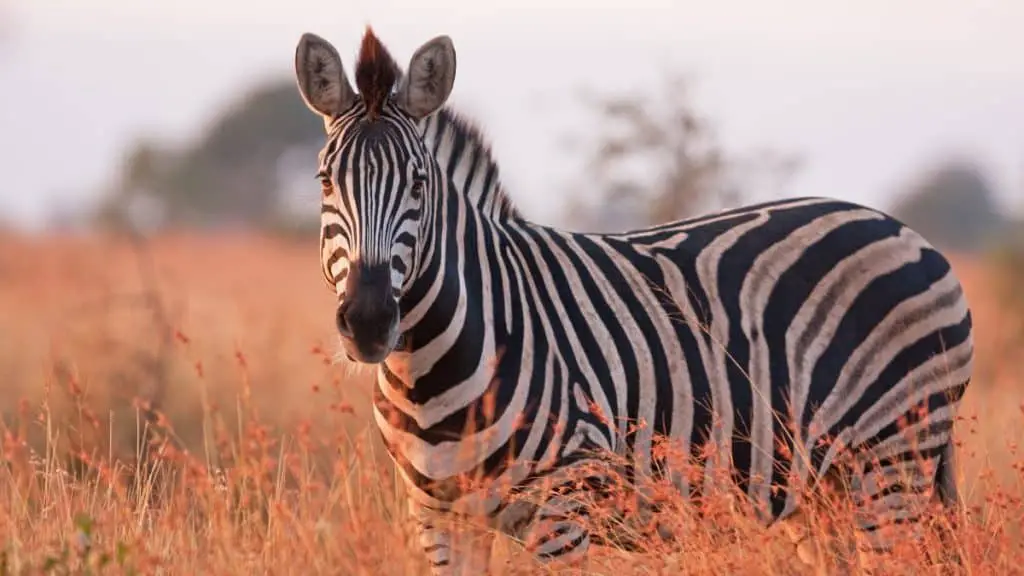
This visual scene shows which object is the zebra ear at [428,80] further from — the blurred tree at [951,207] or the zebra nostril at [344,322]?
the blurred tree at [951,207]

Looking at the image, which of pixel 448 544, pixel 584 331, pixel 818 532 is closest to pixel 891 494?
pixel 818 532

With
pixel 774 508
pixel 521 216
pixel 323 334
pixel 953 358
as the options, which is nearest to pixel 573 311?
pixel 521 216

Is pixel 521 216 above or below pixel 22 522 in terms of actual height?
above

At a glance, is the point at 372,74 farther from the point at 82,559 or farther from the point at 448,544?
the point at 82,559

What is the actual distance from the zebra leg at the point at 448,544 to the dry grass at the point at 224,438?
0.13m

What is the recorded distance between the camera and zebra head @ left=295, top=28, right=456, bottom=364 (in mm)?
4059

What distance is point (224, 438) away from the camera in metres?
5.13

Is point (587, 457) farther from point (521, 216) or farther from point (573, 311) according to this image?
point (521, 216)

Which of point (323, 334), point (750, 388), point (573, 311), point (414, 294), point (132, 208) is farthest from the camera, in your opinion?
point (132, 208)

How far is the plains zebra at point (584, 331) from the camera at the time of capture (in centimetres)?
439

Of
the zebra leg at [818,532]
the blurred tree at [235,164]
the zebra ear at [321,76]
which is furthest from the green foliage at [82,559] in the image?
the blurred tree at [235,164]

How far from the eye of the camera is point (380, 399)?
15.5ft

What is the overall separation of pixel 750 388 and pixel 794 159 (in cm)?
883

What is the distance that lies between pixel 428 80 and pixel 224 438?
1.53 metres
